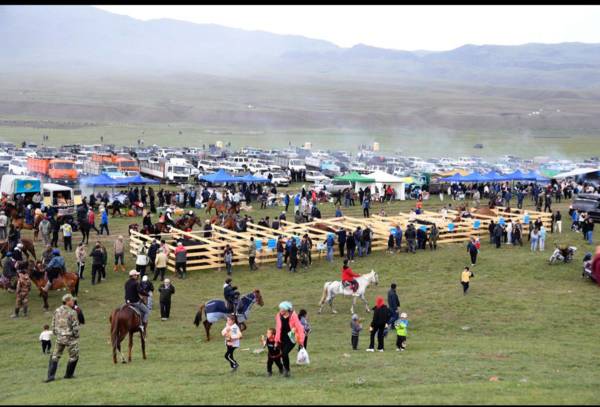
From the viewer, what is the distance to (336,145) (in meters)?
99.9

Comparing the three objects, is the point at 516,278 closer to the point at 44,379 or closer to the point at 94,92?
the point at 44,379

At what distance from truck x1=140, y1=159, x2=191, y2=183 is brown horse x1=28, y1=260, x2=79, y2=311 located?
98.3ft

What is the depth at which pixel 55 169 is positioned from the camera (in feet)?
150

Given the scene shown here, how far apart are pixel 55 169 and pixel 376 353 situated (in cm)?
3465

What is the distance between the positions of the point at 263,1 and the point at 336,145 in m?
95.3

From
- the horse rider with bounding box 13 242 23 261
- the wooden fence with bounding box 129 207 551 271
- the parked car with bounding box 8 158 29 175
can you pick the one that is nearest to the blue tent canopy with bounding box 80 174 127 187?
the wooden fence with bounding box 129 207 551 271

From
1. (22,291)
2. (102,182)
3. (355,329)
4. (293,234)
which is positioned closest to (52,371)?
(355,329)

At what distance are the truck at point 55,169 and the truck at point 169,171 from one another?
7.23m

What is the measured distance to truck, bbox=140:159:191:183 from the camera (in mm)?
52250

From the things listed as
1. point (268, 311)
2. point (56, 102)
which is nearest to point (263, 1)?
point (268, 311)

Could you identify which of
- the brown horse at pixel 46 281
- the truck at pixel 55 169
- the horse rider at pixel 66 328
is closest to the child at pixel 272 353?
the horse rider at pixel 66 328

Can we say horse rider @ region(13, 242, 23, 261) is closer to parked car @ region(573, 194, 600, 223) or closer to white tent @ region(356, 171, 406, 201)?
parked car @ region(573, 194, 600, 223)

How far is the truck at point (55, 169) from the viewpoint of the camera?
148 feet

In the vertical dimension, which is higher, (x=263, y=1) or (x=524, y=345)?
(x=263, y=1)
